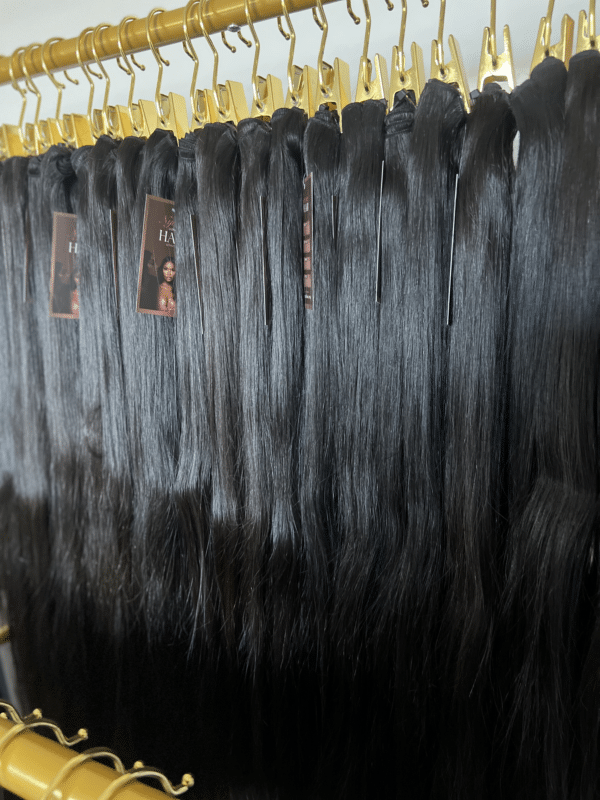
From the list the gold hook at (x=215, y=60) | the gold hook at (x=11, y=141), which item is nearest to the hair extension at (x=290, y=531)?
the gold hook at (x=215, y=60)

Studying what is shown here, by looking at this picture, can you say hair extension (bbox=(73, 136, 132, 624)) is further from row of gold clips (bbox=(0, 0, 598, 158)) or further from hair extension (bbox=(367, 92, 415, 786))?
hair extension (bbox=(367, 92, 415, 786))

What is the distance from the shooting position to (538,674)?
523mm

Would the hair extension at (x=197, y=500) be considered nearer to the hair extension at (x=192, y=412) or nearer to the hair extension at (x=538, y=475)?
the hair extension at (x=192, y=412)

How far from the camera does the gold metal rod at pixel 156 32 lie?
24.8 inches

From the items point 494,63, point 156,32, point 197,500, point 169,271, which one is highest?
point 156,32

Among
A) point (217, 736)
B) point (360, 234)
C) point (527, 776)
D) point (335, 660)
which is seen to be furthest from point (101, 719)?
point (360, 234)

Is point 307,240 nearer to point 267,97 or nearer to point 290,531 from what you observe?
point 267,97

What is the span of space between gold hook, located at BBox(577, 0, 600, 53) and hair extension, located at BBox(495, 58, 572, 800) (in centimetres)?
3

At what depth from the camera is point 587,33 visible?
19.1 inches

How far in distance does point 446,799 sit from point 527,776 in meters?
0.09

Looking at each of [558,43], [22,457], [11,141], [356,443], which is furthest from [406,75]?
[22,457]

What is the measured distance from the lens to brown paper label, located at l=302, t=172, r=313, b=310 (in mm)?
595

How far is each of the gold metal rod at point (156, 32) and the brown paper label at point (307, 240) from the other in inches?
8.2

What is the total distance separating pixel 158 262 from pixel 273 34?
22.7 inches
